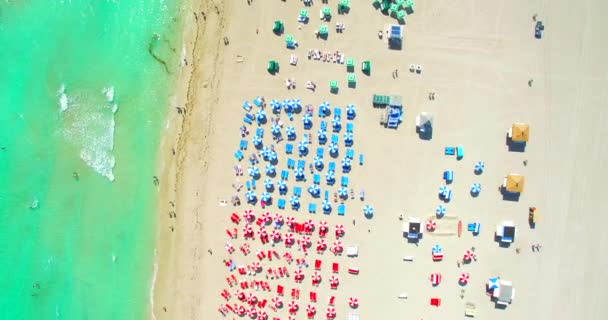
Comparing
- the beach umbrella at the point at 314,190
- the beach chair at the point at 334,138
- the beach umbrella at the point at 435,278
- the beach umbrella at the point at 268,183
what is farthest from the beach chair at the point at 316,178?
the beach umbrella at the point at 435,278

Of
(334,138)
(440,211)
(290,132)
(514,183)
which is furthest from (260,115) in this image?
(514,183)

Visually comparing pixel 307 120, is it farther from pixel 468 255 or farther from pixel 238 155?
pixel 468 255

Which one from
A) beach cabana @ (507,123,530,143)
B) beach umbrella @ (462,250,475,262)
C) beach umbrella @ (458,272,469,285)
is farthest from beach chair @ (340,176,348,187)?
beach cabana @ (507,123,530,143)

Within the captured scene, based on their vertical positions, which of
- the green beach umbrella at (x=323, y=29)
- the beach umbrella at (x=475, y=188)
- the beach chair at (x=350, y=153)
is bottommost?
the beach umbrella at (x=475, y=188)

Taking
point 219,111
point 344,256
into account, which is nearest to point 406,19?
point 219,111

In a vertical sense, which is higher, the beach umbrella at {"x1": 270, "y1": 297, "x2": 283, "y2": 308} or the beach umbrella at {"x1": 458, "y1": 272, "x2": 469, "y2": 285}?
the beach umbrella at {"x1": 458, "y1": 272, "x2": 469, "y2": 285}

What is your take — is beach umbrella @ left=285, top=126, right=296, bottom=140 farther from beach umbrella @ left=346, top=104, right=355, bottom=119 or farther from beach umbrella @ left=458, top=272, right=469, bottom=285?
beach umbrella @ left=458, top=272, right=469, bottom=285

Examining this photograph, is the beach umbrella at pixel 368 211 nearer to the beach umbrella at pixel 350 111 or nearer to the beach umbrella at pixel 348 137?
the beach umbrella at pixel 348 137
